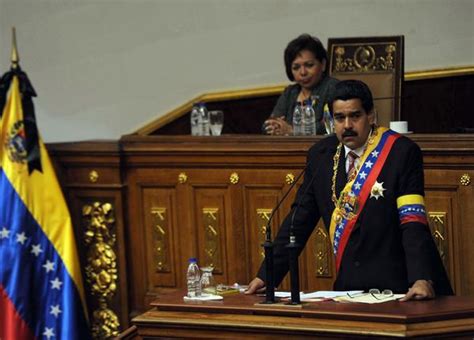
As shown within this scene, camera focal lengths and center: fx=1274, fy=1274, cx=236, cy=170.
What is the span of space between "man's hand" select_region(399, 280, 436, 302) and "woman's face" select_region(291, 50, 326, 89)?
97.3 inches

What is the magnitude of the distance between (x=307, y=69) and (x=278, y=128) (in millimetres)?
361

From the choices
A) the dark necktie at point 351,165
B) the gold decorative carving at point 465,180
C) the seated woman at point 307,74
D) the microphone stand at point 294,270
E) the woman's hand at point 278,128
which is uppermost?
the seated woman at point 307,74

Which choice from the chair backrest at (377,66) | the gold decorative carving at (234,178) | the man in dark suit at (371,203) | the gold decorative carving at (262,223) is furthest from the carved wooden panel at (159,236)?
the man in dark suit at (371,203)

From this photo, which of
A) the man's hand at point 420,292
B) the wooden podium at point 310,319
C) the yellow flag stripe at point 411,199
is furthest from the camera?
the yellow flag stripe at point 411,199

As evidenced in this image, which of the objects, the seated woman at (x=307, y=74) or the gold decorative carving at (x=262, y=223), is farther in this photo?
the seated woman at (x=307, y=74)

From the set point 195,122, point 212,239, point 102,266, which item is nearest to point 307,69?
point 195,122

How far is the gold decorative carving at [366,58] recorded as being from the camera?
6.50m

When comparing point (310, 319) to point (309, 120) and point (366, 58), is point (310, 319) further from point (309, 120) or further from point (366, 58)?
point (366, 58)

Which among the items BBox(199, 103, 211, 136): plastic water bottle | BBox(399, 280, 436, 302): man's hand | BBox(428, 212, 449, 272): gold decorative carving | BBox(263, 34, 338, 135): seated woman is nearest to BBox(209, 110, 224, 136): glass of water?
BBox(199, 103, 211, 136): plastic water bottle

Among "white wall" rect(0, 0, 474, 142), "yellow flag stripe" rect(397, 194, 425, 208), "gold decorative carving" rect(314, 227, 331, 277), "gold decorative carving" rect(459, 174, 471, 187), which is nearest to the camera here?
"yellow flag stripe" rect(397, 194, 425, 208)

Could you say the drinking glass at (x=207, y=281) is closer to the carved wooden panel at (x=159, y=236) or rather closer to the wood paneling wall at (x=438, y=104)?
the carved wooden panel at (x=159, y=236)

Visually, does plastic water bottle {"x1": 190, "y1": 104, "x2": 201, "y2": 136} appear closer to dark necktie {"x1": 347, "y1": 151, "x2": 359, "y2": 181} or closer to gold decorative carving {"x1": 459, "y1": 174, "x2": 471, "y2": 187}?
gold decorative carving {"x1": 459, "y1": 174, "x2": 471, "y2": 187}

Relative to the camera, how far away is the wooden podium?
12.5ft

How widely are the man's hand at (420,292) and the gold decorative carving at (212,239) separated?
2.20 meters
